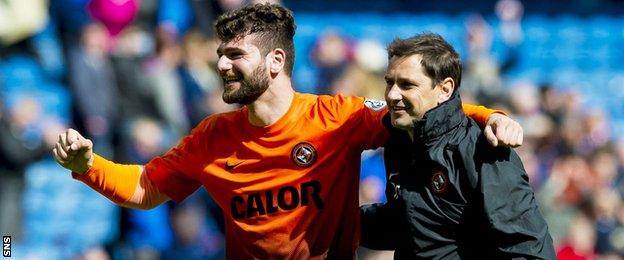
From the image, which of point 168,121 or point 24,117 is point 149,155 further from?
point 24,117

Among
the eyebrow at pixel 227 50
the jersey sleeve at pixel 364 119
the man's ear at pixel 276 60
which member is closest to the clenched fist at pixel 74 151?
the eyebrow at pixel 227 50

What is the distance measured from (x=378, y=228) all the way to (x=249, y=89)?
0.81 metres

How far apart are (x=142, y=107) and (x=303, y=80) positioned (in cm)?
188

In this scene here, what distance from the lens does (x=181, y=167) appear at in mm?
5777

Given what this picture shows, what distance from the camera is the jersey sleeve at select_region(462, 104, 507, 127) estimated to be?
5.22m

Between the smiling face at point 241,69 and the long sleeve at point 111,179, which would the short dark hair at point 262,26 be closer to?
the smiling face at point 241,69

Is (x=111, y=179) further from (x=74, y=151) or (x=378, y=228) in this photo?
(x=378, y=228)

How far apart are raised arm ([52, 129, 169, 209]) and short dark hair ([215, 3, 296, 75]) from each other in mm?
746

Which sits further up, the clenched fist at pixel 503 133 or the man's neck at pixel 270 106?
the man's neck at pixel 270 106

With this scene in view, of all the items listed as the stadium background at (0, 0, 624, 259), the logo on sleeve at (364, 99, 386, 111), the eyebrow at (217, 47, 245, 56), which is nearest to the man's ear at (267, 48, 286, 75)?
the eyebrow at (217, 47, 245, 56)

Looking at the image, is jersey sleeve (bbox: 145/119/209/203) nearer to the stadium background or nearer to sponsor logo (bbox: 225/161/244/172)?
sponsor logo (bbox: 225/161/244/172)

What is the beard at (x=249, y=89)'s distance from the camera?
5.48 meters

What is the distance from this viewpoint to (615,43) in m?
14.1

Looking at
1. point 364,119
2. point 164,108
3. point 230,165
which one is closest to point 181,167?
point 230,165
